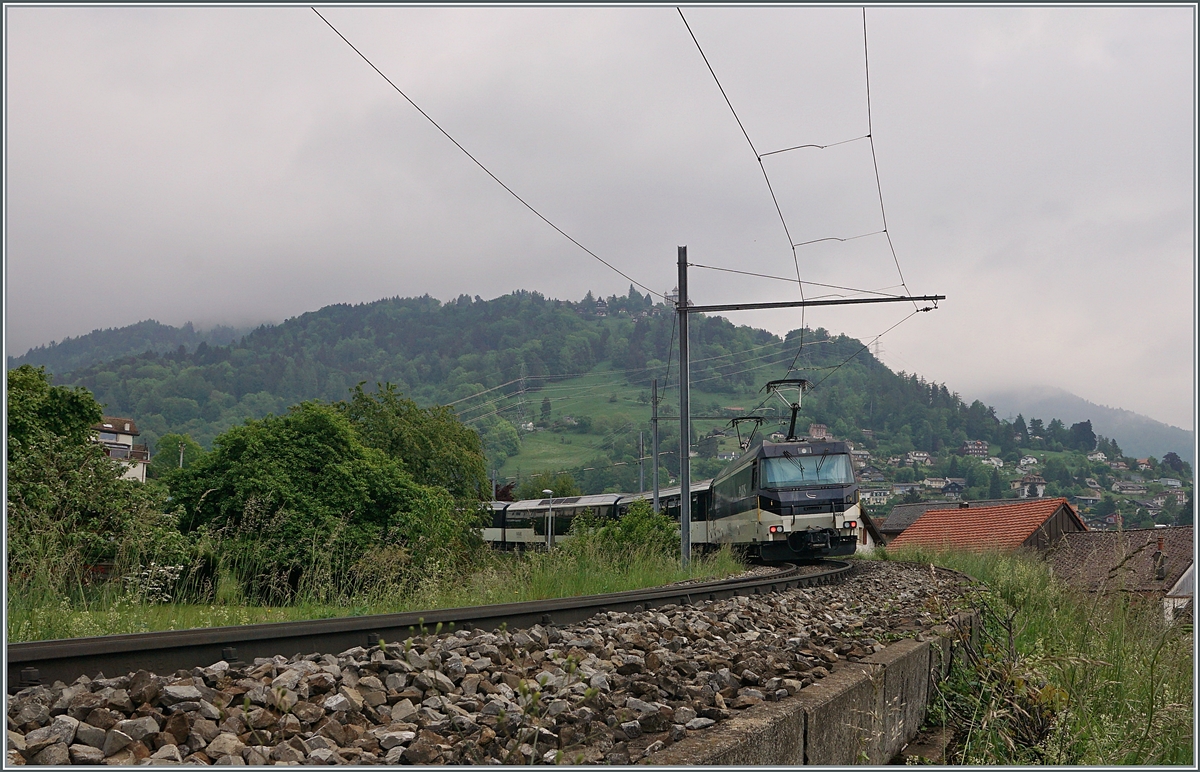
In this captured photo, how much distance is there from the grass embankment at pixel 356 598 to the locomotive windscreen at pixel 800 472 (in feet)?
30.2

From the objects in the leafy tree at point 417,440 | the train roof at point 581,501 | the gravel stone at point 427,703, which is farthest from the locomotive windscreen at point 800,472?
the leafy tree at point 417,440

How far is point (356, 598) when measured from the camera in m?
7.93

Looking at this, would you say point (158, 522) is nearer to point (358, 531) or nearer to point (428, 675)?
point (358, 531)

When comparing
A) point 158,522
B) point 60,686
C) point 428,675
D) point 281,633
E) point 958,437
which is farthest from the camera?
point 958,437

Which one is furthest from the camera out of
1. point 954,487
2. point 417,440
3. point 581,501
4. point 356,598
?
point 954,487

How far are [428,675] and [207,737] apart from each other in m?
0.97

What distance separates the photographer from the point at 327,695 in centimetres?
365

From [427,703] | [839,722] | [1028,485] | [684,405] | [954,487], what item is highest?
[684,405]

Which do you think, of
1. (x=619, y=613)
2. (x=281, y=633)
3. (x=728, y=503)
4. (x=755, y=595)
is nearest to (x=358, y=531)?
(x=728, y=503)

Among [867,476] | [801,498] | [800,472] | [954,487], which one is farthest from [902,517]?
[801,498]

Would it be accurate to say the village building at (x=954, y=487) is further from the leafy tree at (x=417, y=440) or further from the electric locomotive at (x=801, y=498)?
the electric locomotive at (x=801, y=498)

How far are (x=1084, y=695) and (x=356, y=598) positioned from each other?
5714 millimetres

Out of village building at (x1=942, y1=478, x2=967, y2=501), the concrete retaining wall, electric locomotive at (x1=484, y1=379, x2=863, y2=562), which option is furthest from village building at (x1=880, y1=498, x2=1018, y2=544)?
the concrete retaining wall

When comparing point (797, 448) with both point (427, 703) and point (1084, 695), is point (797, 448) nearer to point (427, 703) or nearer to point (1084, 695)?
point (1084, 695)
